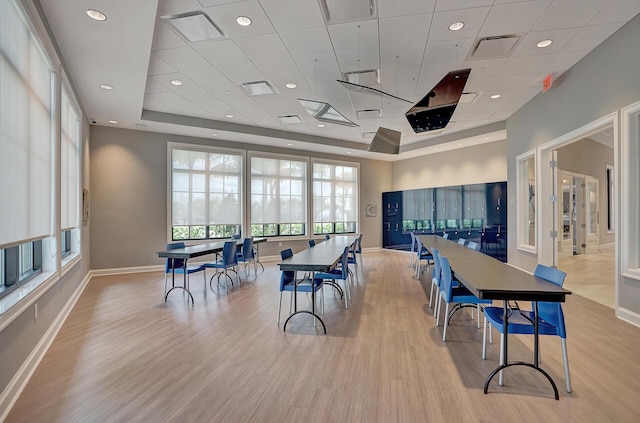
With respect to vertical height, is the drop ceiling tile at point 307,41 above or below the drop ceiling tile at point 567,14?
below

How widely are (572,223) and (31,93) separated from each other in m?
12.2

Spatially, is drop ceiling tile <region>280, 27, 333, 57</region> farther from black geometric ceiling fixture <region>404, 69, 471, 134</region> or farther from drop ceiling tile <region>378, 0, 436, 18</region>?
black geometric ceiling fixture <region>404, 69, 471, 134</region>

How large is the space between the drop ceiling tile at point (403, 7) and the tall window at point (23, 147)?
319 centimetres

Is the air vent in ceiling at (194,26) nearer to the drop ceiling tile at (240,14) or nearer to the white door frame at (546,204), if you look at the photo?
the drop ceiling tile at (240,14)

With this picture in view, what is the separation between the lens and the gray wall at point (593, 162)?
8805 millimetres

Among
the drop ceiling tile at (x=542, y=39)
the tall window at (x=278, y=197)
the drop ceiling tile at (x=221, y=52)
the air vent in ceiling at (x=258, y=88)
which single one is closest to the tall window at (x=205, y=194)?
the tall window at (x=278, y=197)

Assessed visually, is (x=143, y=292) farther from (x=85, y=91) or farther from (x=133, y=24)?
(x=133, y=24)

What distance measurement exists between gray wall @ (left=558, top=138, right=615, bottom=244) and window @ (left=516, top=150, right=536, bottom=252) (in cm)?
282

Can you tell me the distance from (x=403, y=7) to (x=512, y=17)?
1283 mm

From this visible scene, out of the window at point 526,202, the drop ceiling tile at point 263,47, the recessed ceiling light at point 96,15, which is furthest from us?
the window at point 526,202

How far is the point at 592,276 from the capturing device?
251 inches

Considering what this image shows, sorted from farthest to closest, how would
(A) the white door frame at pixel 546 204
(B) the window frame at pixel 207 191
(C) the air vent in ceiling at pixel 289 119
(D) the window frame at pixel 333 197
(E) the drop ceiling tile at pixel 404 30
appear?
(D) the window frame at pixel 333 197 → (B) the window frame at pixel 207 191 → (C) the air vent in ceiling at pixel 289 119 → (A) the white door frame at pixel 546 204 → (E) the drop ceiling tile at pixel 404 30

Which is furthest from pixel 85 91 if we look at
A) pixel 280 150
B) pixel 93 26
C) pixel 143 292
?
pixel 280 150

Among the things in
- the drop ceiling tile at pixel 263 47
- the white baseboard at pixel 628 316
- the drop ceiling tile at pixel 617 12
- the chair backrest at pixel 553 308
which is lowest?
the white baseboard at pixel 628 316
